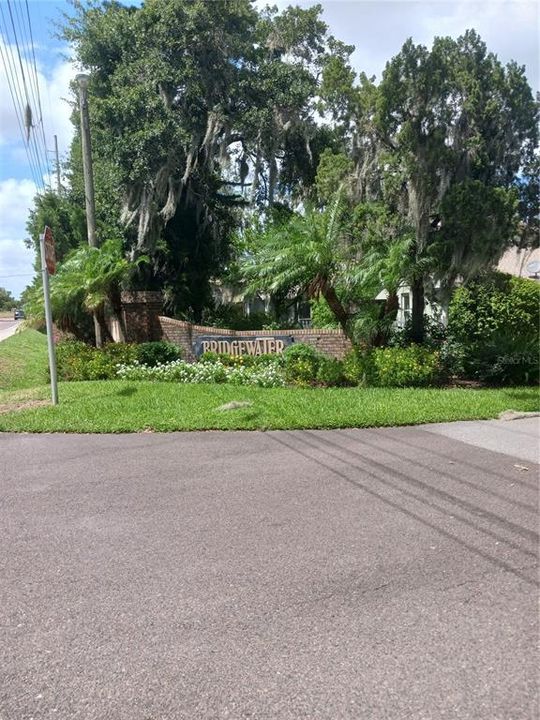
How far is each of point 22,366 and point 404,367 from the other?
11.2 m

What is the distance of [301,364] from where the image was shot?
11.9 meters

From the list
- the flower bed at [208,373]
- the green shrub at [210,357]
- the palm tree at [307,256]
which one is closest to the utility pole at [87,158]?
the flower bed at [208,373]

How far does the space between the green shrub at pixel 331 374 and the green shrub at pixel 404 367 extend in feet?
2.37

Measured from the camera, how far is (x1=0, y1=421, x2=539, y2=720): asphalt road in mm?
2631

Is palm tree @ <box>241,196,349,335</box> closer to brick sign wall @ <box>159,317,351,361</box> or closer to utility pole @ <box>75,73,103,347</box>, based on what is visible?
brick sign wall @ <box>159,317,351,361</box>

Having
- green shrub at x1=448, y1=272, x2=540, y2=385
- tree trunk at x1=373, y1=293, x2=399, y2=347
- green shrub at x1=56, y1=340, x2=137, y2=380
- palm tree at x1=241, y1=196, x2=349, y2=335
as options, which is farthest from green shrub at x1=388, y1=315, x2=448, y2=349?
green shrub at x1=56, y1=340, x2=137, y2=380

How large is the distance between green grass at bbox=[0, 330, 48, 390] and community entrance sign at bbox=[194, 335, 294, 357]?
4.00m

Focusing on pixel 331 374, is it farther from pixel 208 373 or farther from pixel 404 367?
pixel 208 373

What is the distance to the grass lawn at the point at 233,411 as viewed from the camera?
8.45m

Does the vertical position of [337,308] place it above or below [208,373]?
above

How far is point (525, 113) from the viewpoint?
11883mm

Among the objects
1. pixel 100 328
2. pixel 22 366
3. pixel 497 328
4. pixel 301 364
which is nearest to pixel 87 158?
pixel 100 328

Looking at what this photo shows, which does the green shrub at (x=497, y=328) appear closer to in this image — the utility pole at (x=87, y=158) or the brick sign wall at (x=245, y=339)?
the brick sign wall at (x=245, y=339)

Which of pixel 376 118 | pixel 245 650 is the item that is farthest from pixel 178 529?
pixel 376 118
